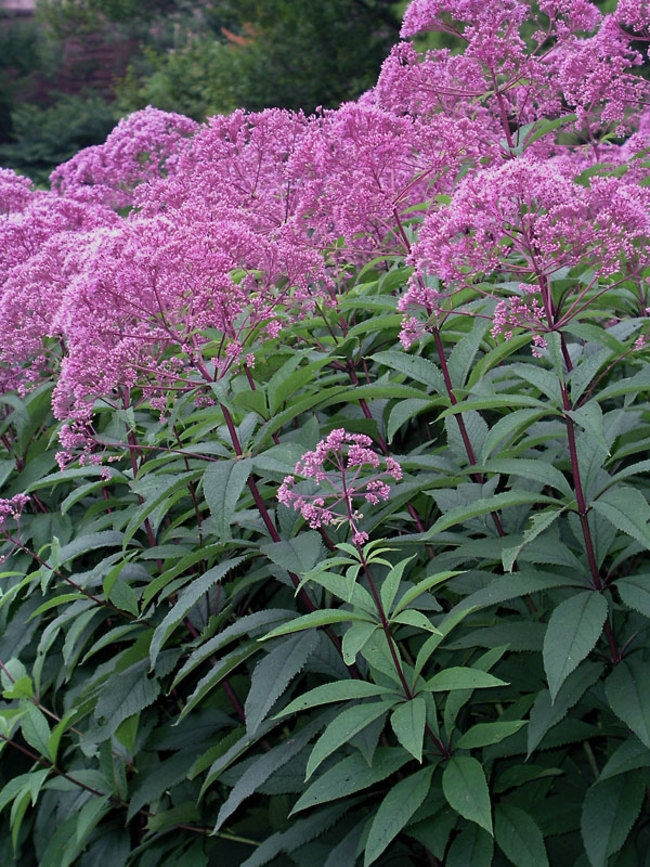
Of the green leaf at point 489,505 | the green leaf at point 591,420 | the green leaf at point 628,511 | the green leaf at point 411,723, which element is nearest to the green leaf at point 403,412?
the green leaf at point 489,505

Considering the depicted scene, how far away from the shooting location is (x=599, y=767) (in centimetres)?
288

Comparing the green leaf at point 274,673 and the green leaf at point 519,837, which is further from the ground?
the green leaf at point 274,673

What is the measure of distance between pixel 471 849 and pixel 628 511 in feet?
3.56

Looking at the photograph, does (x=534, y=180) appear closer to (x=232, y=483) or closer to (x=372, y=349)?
(x=232, y=483)

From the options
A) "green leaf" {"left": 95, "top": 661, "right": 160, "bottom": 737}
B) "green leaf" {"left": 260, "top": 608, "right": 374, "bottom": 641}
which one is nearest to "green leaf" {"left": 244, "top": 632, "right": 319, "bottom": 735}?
"green leaf" {"left": 260, "top": 608, "right": 374, "bottom": 641}

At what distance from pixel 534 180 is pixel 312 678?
76.5 inches

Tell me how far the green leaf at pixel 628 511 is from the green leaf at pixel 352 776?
0.92m

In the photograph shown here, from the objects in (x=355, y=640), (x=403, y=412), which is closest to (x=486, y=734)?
(x=355, y=640)

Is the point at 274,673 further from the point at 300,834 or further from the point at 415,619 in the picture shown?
the point at 415,619

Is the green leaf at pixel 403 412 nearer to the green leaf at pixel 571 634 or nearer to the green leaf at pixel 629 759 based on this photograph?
the green leaf at pixel 571 634

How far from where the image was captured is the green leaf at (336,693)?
91.4 inches

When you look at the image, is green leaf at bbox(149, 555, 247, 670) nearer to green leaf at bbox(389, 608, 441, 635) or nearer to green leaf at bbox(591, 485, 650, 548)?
green leaf at bbox(389, 608, 441, 635)

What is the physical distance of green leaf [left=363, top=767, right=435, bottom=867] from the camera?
2186 mm

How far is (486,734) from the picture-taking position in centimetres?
239
